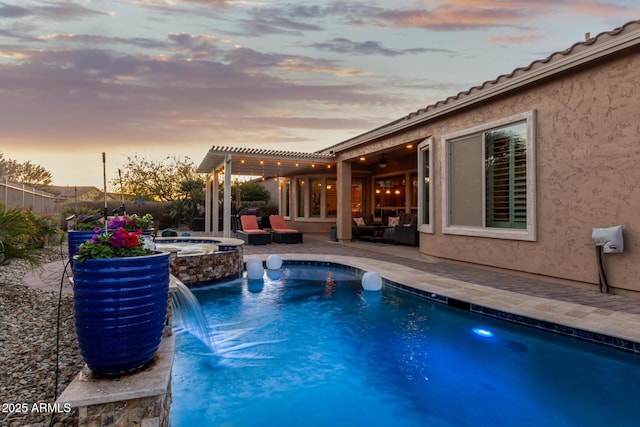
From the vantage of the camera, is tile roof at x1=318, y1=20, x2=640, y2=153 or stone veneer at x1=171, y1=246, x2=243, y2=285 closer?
tile roof at x1=318, y1=20, x2=640, y2=153

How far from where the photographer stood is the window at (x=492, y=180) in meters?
7.00

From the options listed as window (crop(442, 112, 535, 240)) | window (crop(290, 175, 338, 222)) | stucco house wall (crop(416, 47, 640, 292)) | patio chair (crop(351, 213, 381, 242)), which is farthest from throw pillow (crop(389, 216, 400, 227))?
stucco house wall (crop(416, 47, 640, 292))

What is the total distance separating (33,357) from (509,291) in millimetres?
6082

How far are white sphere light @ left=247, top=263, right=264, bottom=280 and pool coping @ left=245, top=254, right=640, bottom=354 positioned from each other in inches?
104

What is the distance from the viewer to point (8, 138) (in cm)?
1677

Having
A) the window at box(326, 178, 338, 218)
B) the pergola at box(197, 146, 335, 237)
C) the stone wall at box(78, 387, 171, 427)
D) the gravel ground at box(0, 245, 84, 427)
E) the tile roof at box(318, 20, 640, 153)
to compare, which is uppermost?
the tile roof at box(318, 20, 640, 153)

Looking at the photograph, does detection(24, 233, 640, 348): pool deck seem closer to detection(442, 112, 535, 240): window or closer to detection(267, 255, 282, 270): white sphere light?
detection(267, 255, 282, 270): white sphere light

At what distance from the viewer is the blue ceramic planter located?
2031 millimetres

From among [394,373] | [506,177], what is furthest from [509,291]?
[394,373]

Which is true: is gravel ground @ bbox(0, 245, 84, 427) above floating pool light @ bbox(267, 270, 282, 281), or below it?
above

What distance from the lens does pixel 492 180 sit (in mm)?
7820

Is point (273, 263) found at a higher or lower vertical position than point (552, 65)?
lower

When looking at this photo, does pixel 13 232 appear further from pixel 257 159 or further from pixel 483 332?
pixel 257 159

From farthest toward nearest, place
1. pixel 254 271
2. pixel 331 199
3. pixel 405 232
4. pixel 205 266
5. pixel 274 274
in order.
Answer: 1. pixel 331 199
2. pixel 405 232
3. pixel 274 274
4. pixel 254 271
5. pixel 205 266
